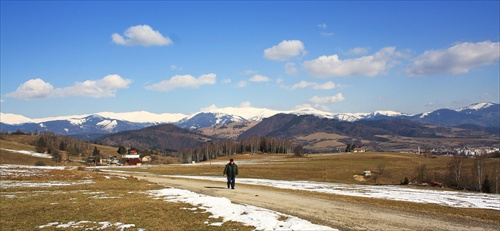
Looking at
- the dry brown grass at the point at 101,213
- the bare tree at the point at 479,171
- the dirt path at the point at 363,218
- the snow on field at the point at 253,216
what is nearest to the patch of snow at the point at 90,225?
the dry brown grass at the point at 101,213

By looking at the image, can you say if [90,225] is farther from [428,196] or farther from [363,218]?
[428,196]

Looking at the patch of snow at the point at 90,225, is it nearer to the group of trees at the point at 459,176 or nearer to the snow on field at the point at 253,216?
the snow on field at the point at 253,216

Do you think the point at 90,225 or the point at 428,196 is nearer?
the point at 90,225

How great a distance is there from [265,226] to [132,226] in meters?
6.73

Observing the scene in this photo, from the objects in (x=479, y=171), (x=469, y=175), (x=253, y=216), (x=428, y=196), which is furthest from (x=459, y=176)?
(x=253, y=216)

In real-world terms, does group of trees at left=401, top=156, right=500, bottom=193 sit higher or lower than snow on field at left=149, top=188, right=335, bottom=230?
lower

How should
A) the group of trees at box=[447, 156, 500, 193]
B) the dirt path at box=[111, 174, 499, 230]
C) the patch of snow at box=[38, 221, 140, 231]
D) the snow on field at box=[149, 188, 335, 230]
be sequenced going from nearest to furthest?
the snow on field at box=[149, 188, 335, 230], the dirt path at box=[111, 174, 499, 230], the patch of snow at box=[38, 221, 140, 231], the group of trees at box=[447, 156, 500, 193]

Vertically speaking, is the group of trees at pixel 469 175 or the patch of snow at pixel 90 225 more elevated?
the patch of snow at pixel 90 225

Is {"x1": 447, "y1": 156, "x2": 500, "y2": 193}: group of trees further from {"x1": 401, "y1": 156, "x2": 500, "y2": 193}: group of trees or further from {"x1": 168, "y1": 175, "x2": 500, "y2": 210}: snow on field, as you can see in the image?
{"x1": 168, "y1": 175, "x2": 500, "y2": 210}: snow on field

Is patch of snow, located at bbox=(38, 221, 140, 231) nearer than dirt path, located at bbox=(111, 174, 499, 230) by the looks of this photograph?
Answer: No

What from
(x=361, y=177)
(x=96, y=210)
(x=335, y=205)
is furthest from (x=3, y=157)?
(x=335, y=205)

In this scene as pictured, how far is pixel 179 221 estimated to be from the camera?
18.1 m

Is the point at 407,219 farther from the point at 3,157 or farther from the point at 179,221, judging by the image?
the point at 3,157

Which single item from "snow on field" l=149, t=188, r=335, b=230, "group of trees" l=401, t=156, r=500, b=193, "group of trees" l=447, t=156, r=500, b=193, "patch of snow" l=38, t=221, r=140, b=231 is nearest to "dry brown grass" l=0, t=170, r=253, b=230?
"patch of snow" l=38, t=221, r=140, b=231
